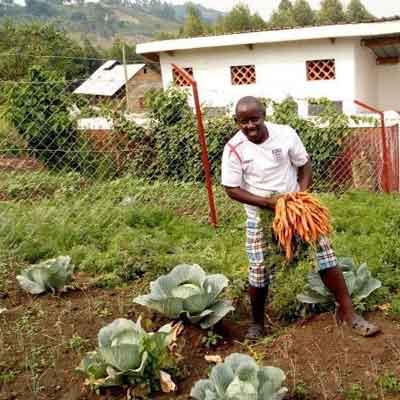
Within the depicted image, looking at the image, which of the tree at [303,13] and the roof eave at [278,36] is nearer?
the roof eave at [278,36]

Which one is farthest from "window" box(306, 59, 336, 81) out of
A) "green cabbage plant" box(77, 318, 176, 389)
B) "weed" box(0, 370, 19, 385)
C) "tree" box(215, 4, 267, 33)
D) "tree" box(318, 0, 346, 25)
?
"tree" box(318, 0, 346, 25)

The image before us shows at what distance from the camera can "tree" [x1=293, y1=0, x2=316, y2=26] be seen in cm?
6388

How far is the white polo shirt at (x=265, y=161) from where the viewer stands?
323cm

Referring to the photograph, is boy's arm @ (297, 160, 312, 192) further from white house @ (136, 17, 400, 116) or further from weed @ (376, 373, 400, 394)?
white house @ (136, 17, 400, 116)

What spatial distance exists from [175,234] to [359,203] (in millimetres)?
2413

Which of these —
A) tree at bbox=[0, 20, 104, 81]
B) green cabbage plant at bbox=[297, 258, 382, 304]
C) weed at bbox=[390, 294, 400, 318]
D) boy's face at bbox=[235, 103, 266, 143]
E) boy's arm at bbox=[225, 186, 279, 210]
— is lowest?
weed at bbox=[390, 294, 400, 318]

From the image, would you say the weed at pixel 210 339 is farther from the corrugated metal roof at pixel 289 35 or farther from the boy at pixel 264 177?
the corrugated metal roof at pixel 289 35

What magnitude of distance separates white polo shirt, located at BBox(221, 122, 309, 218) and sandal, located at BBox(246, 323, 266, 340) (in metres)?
0.77

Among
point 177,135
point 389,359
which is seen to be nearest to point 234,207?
point 177,135

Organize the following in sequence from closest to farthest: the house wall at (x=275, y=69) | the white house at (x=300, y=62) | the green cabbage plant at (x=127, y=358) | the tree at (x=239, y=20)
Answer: the green cabbage plant at (x=127, y=358) → the white house at (x=300, y=62) → the house wall at (x=275, y=69) → the tree at (x=239, y=20)

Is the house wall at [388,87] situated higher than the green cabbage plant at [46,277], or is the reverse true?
the house wall at [388,87]

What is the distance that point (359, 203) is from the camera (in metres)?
6.59

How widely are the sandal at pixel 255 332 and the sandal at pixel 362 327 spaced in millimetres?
529

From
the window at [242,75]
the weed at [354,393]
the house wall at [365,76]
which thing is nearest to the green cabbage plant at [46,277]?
the weed at [354,393]
